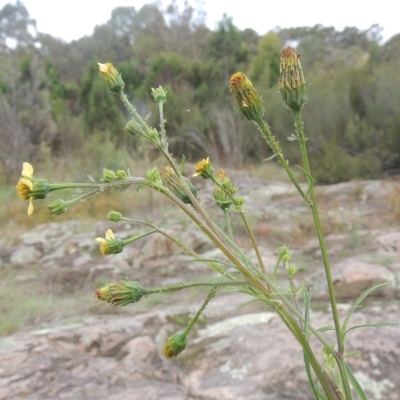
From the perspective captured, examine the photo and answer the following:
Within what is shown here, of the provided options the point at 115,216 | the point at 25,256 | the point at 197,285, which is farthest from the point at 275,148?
the point at 25,256

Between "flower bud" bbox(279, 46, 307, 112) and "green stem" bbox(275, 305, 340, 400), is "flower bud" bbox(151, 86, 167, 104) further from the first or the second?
"green stem" bbox(275, 305, 340, 400)

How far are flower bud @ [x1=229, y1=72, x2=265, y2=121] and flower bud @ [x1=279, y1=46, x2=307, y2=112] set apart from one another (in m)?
0.05

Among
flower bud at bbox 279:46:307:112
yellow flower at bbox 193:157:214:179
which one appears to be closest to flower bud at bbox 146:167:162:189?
yellow flower at bbox 193:157:214:179

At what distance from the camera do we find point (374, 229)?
4668 millimetres

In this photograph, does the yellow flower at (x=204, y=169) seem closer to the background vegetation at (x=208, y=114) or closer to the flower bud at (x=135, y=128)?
the flower bud at (x=135, y=128)

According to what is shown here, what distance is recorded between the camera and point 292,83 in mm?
768

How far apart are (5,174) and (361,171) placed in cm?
705

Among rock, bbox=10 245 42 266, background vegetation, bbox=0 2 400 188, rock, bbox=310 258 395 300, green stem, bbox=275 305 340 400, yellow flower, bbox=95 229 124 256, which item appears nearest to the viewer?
green stem, bbox=275 305 340 400

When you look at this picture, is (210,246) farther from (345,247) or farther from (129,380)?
(129,380)

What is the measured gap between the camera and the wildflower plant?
64 centimetres

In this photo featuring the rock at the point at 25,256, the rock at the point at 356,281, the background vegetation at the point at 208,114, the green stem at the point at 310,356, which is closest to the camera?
the green stem at the point at 310,356

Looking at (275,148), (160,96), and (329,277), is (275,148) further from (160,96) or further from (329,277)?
(160,96)

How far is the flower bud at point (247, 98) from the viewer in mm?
764

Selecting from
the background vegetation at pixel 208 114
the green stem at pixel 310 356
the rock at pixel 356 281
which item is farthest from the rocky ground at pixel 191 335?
the background vegetation at pixel 208 114
